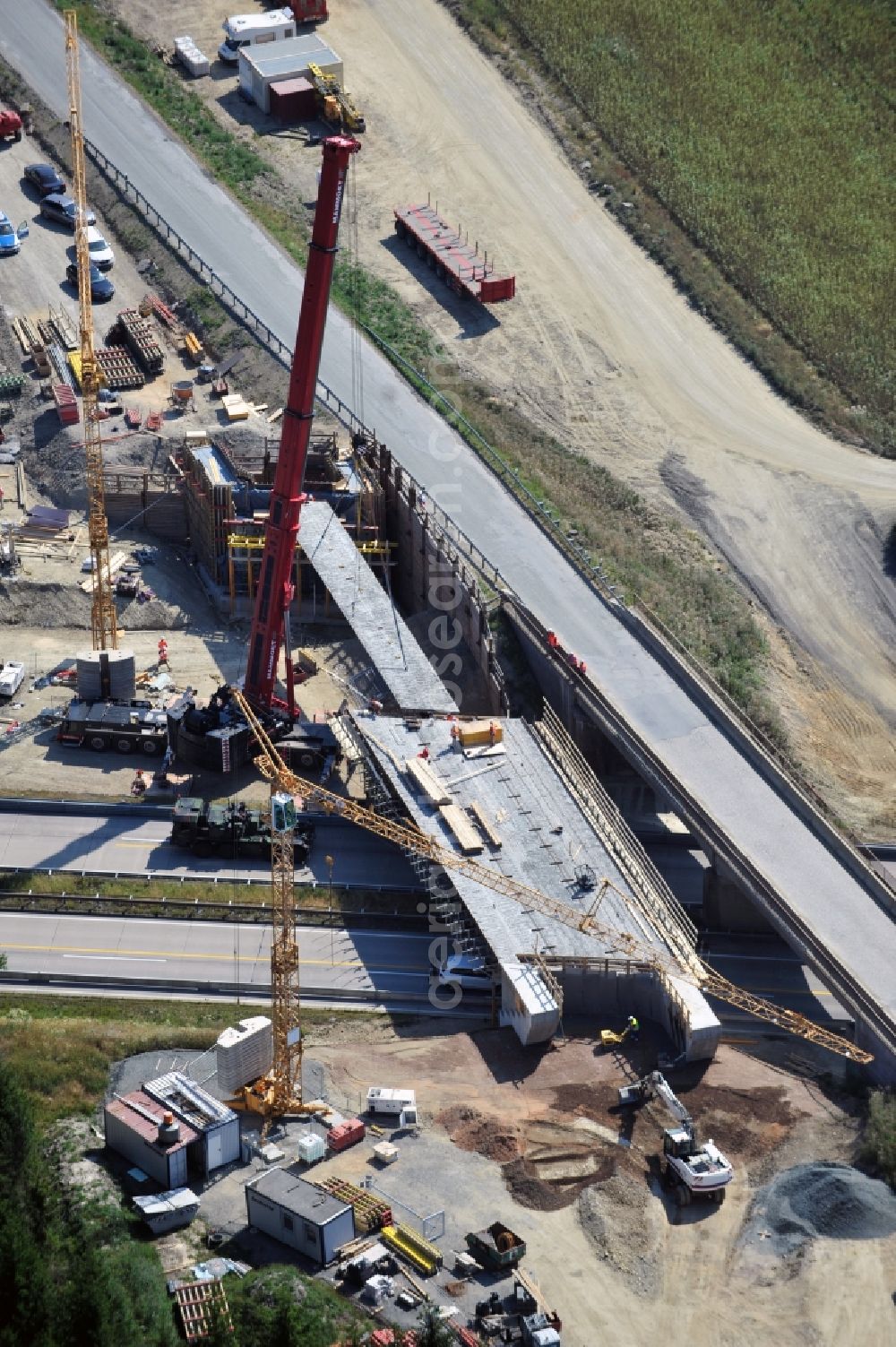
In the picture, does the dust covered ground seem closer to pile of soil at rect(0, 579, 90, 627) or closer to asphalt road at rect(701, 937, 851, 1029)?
asphalt road at rect(701, 937, 851, 1029)

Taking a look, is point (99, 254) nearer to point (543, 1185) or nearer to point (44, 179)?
point (44, 179)

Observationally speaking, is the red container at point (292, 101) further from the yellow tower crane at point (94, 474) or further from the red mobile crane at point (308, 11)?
the yellow tower crane at point (94, 474)

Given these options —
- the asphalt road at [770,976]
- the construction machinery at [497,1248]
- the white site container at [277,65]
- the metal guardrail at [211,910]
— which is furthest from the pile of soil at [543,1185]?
the white site container at [277,65]

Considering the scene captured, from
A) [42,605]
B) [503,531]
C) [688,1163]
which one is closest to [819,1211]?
[688,1163]

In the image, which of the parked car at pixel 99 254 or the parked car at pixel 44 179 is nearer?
the parked car at pixel 99 254

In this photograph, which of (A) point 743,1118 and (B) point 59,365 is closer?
(A) point 743,1118

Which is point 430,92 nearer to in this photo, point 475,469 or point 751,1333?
point 475,469
